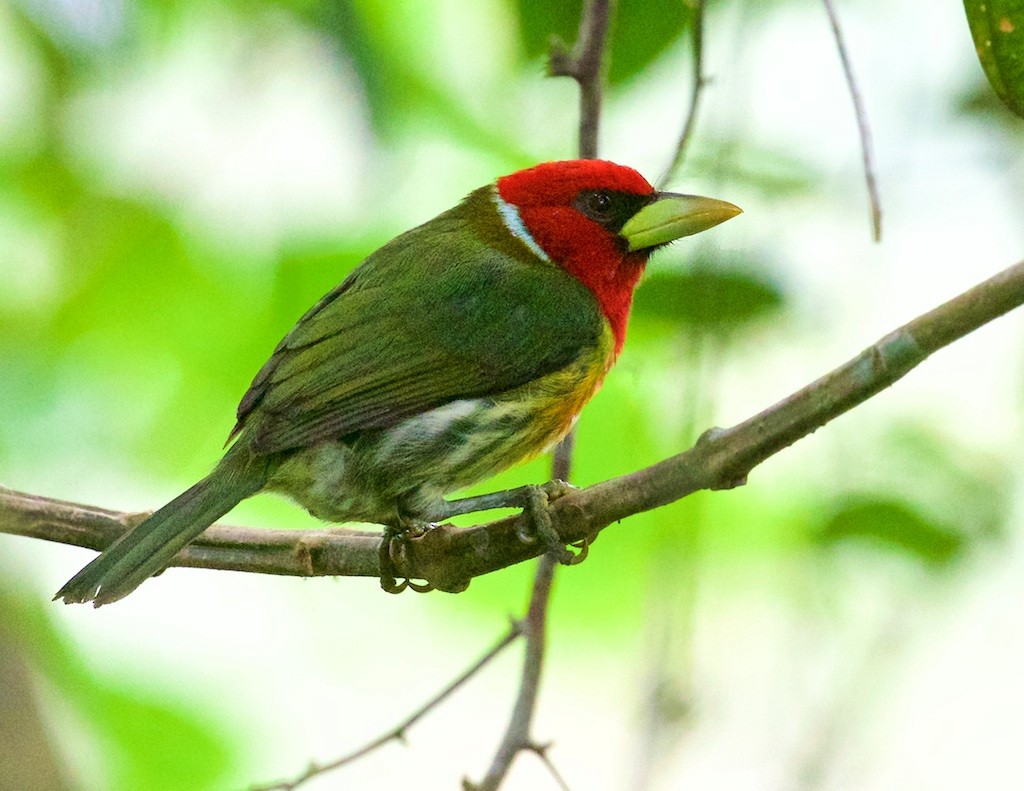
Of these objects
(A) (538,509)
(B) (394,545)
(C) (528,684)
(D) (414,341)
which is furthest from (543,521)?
(D) (414,341)

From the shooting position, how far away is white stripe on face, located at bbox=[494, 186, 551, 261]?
352 centimetres

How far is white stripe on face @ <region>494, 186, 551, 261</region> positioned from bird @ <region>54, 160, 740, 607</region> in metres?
0.07

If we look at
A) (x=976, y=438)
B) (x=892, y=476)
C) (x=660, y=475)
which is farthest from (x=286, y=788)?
(x=976, y=438)

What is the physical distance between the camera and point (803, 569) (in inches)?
128

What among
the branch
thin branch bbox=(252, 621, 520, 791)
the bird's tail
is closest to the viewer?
the branch

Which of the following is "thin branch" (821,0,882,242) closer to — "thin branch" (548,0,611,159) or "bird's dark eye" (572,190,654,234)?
"thin branch" (548,0,611,159)

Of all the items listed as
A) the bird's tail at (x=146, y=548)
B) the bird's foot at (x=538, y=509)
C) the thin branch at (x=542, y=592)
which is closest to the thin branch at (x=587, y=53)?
the thin branch at (x=542, y=592)

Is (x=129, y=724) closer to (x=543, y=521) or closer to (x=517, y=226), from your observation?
(x=517, y=226)

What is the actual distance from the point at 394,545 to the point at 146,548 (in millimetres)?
513

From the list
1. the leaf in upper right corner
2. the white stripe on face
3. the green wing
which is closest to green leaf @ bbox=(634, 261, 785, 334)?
the green wing

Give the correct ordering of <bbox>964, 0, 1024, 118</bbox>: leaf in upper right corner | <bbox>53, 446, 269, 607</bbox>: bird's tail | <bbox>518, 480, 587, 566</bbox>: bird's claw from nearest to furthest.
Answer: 1. <bbox>964, 0, 1024, 118</bbox>: leaf in upper right corner
2. <bbox>518, 480, 587, 566</bbox>: bird's claw
3. <bbox>53, 446, 269, 607</bbox>: bird's tail

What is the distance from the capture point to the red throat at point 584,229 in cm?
339

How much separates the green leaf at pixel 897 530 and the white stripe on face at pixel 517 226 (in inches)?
42.4

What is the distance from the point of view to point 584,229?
3486 millimetres
